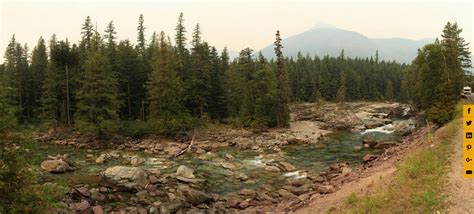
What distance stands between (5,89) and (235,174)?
20745 mm

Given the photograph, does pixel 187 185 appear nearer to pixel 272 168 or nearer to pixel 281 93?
pixel 272 168

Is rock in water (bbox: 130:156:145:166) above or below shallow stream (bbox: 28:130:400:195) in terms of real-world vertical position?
above

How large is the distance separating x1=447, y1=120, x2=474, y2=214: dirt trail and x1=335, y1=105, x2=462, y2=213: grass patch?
295mm

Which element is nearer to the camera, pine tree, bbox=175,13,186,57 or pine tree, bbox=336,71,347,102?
pine tree, bbox=175,13,186,57

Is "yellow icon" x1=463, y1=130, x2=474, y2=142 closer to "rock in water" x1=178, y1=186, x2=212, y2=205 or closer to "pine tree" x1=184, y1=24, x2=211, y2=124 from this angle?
"rock in water" x1=178, y1=186, x2=212, y2=205

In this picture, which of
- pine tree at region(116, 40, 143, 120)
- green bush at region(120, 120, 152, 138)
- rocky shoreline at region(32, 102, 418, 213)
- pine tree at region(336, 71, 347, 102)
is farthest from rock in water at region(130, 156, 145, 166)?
pine tree at region(336, 71, 347, 102)

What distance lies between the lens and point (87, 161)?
36.1m

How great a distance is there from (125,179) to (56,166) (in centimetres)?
823

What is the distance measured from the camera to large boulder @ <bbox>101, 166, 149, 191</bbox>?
2591cm

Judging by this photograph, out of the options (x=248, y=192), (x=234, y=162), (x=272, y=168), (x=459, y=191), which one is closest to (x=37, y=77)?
(x=234, y=162)

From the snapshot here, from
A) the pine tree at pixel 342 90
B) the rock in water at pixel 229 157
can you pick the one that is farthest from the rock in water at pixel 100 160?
the pine tree at pixel 342 90

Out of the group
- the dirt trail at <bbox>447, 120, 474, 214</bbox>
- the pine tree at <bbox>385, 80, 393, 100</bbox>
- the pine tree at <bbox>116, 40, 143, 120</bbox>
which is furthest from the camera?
the pine tree at <bbox>385, 80, 393, 100</bbox>

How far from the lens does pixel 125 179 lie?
2650 centimetres

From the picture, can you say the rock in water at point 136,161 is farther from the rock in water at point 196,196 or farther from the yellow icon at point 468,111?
the yellow icon at point 468,111
